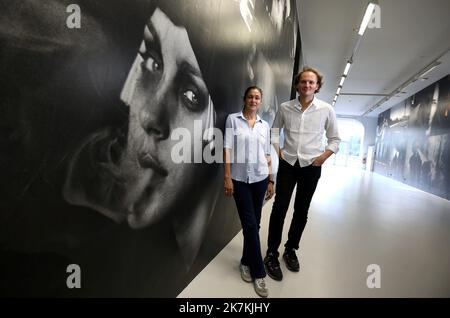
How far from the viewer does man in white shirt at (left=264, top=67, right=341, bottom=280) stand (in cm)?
205

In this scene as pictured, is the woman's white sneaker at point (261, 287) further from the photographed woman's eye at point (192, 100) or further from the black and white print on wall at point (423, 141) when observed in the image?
the black and white print on wall at point (423, 141)

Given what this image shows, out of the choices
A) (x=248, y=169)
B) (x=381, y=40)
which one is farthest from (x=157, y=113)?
(x=381, y=40)

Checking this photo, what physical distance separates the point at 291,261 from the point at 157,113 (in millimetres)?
1712

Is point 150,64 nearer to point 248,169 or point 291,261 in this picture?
point 248,169

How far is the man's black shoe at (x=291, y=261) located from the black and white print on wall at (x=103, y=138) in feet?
2.96

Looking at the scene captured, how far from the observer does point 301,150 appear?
2061 mm

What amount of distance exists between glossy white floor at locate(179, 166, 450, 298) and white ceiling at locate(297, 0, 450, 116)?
13.0 feet

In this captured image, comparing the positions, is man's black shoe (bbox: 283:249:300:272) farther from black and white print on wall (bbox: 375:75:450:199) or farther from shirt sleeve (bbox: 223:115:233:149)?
black and white print on wall (bbox: 375:75:450:199)

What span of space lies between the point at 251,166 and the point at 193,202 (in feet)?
1.67

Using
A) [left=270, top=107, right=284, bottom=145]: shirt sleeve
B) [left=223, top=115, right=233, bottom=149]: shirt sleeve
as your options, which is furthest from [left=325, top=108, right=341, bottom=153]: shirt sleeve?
[left=223, top=115, right=233, bottom=149]: shirt sleeve

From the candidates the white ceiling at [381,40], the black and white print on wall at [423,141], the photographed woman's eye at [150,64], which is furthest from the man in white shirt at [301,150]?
the black and white print on wall at [423,141]

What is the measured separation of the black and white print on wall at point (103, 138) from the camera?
66cm

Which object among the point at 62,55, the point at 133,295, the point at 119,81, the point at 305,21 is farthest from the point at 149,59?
the point at 305,21

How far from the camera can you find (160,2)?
112cm
